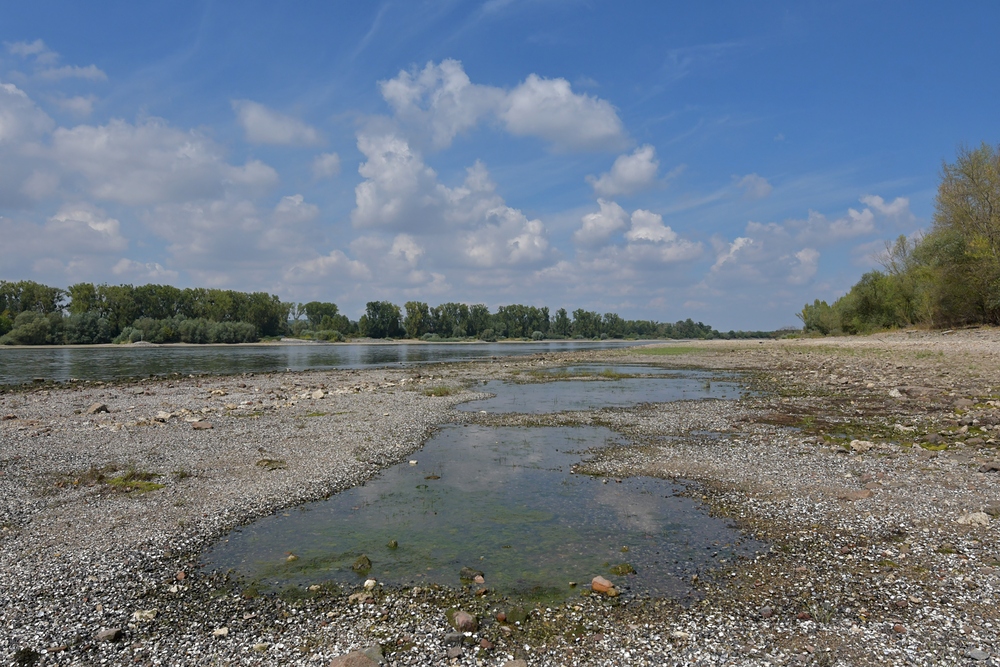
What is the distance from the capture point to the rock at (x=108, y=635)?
22.6ft

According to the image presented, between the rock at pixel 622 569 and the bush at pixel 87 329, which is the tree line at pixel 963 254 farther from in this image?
the bush at pixel 87 329

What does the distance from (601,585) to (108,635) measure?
22.7 ft

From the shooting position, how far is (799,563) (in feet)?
28.8

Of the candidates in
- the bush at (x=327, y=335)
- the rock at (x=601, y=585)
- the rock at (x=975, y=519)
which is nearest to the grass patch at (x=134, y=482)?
the rock at (x=601, y=585)

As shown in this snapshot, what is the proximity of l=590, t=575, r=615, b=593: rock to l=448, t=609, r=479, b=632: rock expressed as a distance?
6.65 ft

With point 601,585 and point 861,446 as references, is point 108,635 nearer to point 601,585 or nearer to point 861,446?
point 601,585

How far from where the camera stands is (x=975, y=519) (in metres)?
9.84

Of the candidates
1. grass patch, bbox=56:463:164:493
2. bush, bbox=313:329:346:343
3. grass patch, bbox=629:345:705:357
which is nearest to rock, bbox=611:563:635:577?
grass patch, bbox=56:463:164:493

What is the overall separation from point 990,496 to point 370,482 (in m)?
14.5

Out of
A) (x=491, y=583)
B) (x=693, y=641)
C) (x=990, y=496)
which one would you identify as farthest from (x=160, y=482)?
(x=990, y=496)

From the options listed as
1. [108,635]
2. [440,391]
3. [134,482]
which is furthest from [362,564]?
[440,391]

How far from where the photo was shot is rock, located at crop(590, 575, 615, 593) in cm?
819

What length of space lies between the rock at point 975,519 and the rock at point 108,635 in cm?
1410

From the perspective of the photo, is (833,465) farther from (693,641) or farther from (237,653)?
(237,653)
